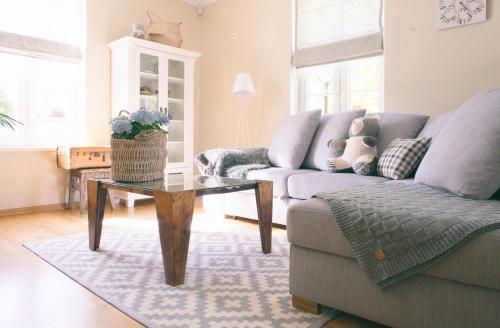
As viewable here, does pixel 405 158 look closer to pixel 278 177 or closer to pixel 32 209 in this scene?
pixel 278 177

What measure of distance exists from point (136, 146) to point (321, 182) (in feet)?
4.04

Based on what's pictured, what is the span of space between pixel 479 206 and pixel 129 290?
1470mm

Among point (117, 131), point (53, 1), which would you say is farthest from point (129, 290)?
point (53, 1)

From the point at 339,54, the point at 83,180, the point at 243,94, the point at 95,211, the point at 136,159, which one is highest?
the point at 339,54

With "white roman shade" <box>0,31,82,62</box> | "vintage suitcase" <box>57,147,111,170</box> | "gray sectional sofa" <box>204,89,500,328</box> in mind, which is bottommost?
"gray sectional sofa" <box>204,89,500,328</box>

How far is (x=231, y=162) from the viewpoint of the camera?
3.17m

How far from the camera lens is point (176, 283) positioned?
176 centimetres

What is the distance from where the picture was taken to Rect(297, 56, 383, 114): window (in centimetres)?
356

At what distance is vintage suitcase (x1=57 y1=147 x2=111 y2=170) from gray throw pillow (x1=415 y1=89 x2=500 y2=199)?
2902mm

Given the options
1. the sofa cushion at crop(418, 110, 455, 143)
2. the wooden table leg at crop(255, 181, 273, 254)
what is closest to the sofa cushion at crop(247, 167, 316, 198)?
the wooden table leg at crop(255, 181, 273, 254)

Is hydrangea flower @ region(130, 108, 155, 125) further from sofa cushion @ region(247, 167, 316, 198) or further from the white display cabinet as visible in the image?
the white display cabinet

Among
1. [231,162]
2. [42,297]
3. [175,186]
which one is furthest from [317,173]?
[42,297]

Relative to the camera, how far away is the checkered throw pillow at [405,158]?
2.40 meters

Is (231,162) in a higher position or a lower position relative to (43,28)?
lower
